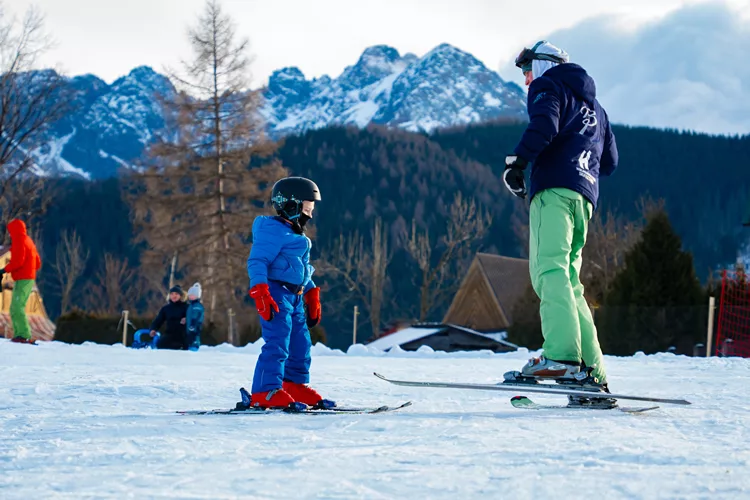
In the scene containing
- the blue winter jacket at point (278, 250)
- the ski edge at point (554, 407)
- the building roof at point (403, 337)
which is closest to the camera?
the ski edge at point (554, 407)

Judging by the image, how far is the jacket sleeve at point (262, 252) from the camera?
443 cm

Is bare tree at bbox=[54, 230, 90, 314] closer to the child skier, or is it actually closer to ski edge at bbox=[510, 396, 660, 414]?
the child skier

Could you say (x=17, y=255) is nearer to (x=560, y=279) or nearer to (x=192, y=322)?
(x=192, y=322)

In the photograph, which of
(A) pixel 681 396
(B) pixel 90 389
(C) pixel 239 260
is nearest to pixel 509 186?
(A) pixel 681 396

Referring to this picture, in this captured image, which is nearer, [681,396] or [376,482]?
[376,482]

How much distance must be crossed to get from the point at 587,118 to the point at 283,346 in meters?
1.94

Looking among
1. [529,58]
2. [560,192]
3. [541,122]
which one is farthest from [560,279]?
[529,58]

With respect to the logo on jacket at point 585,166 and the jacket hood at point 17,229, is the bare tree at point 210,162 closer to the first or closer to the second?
the jacket hood at point 17,229

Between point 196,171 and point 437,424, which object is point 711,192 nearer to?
point 196,171

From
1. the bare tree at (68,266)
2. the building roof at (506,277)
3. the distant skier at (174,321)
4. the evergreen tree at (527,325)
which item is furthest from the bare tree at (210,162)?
the bare tree at (68,266)

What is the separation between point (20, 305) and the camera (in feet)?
36.6

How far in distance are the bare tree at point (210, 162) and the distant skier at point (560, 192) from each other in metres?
22.5

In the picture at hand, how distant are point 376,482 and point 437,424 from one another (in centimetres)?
117

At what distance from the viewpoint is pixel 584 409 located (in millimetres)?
4117
